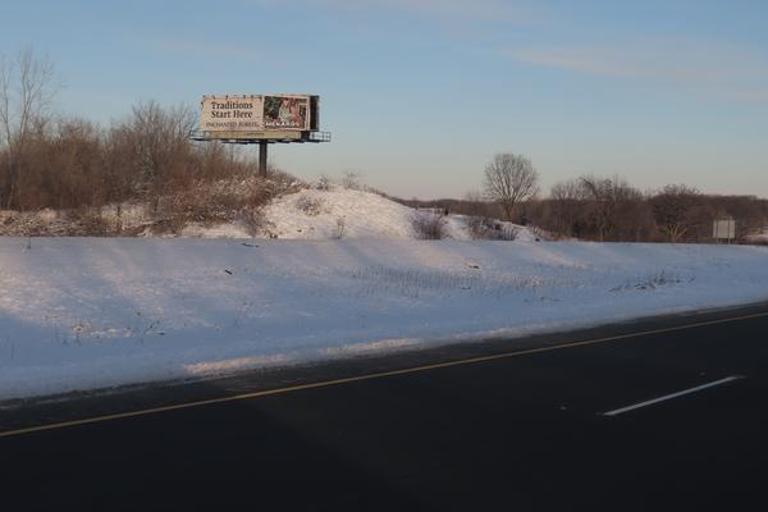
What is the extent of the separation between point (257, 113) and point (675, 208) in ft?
214

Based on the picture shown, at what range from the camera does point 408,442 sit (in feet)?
24.6

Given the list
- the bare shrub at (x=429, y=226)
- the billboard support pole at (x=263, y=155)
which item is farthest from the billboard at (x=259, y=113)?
the bare shrub at (x=429, y=226)

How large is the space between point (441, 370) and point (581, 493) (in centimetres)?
576

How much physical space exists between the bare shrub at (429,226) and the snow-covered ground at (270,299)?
2295 cm

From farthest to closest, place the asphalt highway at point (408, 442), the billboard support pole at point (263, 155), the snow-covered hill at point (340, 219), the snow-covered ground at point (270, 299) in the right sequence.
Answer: the billboard support pole at point (263, 155) < the snow-covered hill at point (340, 219) < the snow-covered ground at point (270, 299) < the asphalt highway at point (408, 442)

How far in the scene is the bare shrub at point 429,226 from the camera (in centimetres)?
5912

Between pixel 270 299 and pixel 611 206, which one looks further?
pixel 611 206

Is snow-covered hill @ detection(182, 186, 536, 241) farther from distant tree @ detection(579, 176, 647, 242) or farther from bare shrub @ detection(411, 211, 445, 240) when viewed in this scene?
distant tree @ detection(579, 176, 647, 242)

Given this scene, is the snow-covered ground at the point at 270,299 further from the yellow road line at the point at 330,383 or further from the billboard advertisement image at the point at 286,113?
the billboard advertisement image at the point at 286,113

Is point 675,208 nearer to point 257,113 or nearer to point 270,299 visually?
point 257,113

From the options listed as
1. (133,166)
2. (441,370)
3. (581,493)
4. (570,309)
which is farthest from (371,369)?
(133,166)

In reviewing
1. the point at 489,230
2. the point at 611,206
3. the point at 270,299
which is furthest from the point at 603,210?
the point at 270,299

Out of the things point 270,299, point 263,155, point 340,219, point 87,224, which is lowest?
point 270,299

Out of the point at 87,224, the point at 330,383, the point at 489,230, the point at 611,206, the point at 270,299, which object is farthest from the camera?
the point at 611,206
